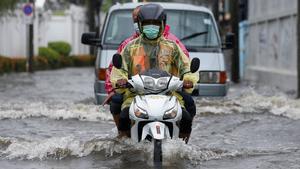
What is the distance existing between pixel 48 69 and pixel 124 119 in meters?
30.2

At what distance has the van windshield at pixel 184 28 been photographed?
12.4m

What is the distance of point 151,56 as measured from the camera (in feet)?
24.6

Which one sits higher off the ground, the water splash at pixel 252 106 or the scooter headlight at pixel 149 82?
the scooter headlight at pixel 149 82

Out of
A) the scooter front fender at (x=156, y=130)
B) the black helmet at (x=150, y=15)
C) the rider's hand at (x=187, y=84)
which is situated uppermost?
the black helmet at (x=150, y=15)

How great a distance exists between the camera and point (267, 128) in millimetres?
11133

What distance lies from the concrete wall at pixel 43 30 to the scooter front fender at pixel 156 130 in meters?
23.4

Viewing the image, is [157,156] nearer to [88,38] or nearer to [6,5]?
[88,38]

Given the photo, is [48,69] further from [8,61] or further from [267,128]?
[267,128]

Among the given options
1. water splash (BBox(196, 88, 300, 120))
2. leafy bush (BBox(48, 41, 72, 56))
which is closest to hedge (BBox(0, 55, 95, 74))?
leafy bush (BBox(48, 41, 72, 56))

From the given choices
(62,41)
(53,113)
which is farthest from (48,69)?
(53,113)

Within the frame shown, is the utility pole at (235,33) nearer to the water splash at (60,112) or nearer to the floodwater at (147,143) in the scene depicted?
the floodwater at (147,143)

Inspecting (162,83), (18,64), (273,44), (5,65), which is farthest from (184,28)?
(18,64)

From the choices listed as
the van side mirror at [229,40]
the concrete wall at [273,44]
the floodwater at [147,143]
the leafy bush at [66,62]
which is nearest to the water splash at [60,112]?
the floodwater at [147,143]

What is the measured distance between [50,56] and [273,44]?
17.4 m
